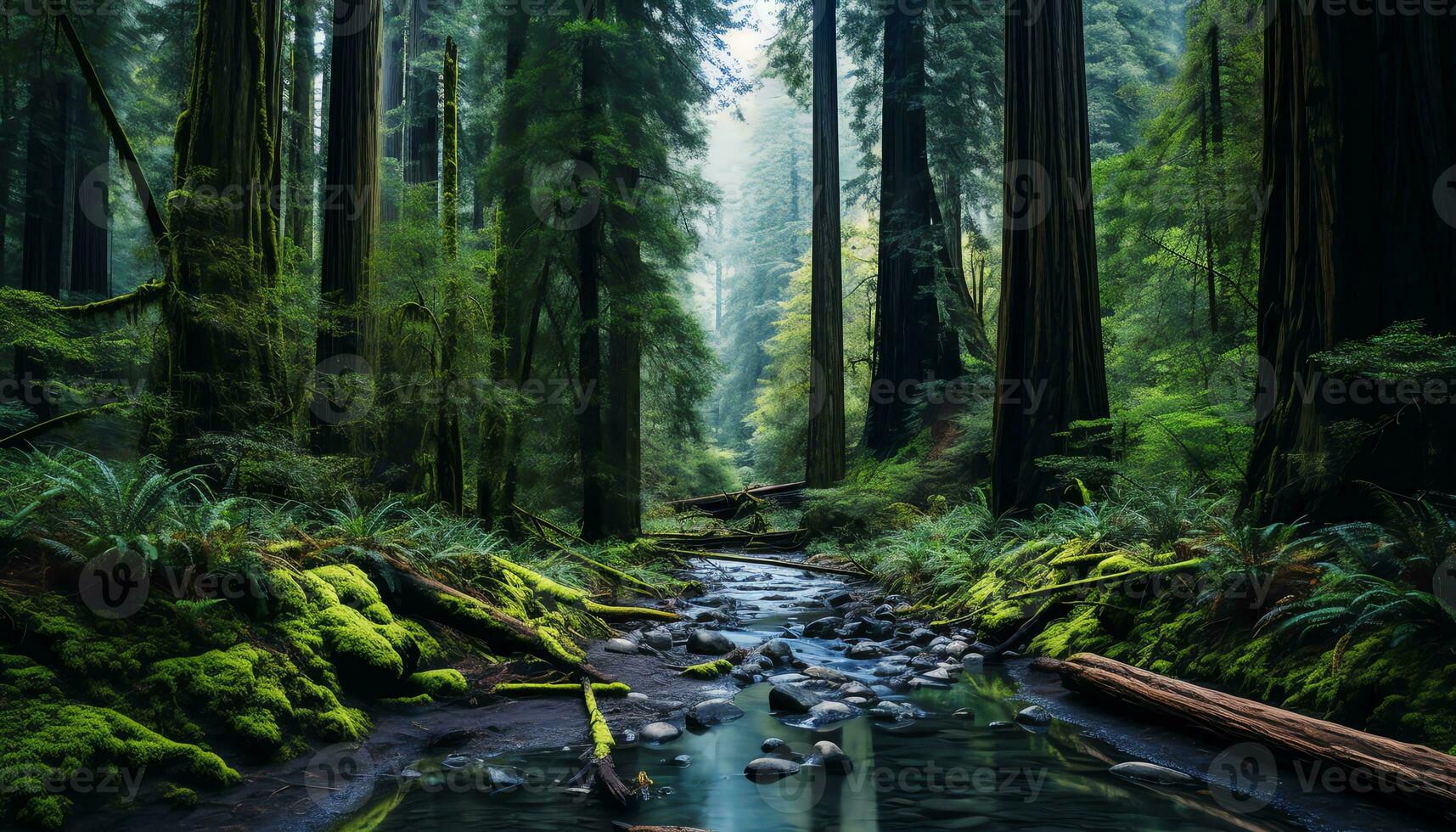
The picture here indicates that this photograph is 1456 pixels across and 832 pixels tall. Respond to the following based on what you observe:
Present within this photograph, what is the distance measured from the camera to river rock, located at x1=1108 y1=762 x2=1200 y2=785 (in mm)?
3742

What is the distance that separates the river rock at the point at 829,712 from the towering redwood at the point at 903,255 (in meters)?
11.0

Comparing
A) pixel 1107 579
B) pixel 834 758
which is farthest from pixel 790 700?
pixel 1107 579

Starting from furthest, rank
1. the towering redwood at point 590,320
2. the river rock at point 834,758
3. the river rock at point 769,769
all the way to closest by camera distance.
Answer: the towering redwood at point 590,320, the river rock at point 834,758, the river rock at point 769,769

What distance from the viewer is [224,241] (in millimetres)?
5828

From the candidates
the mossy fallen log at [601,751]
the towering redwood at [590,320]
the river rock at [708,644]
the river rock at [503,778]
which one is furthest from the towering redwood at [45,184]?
the river rock at [503,778]

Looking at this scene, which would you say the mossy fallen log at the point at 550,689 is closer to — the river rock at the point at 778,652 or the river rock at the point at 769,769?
the river rock at the point at 769,769

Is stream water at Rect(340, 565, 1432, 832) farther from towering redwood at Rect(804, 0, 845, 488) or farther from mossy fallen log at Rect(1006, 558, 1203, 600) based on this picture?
towering redwood at Rect(804, 0, 845, 488)

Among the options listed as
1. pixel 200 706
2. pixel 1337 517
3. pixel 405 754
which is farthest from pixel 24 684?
pixel 1337 517

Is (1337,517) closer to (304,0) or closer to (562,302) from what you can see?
(562,302)

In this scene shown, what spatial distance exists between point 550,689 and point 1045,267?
660 centimetres

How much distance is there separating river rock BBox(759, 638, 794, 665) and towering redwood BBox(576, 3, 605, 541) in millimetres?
4900

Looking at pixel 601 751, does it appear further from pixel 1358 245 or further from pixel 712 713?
pixel 1358 245

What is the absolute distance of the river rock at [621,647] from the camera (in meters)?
6.49

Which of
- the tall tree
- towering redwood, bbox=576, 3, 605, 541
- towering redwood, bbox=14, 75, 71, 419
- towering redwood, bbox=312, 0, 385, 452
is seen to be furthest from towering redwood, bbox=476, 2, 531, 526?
towering redwood, bbox=14, 75, 71, 419
